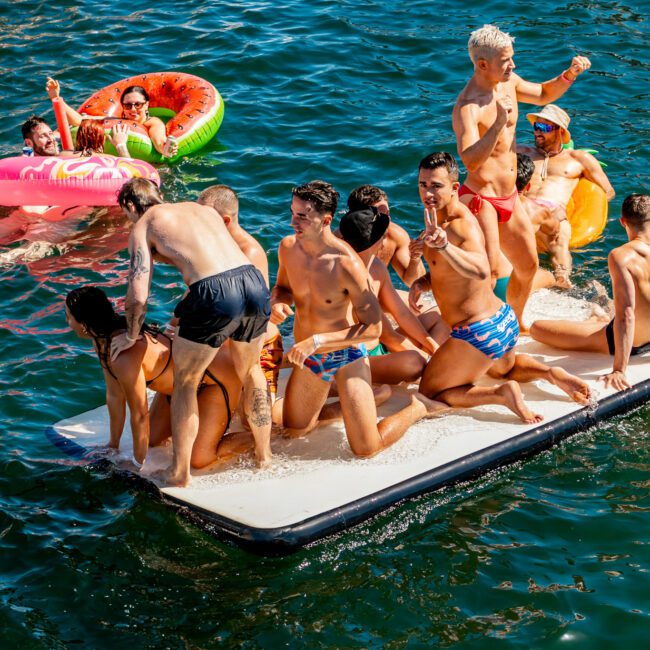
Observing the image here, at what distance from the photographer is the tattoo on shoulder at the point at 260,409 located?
619 centimetres

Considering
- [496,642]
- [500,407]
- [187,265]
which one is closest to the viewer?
[496,642]

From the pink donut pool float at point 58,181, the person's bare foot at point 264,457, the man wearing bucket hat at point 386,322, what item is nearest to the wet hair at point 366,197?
the man wearing bucket hat at point 386,322

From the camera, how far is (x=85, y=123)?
10.7 m

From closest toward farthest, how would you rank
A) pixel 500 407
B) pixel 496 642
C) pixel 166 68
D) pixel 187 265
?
pixel 496 642
pixel 187 265
pixel 500 407
pixel 166 68

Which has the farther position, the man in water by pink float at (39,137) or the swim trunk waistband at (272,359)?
the man in water by pink float at (39,137)

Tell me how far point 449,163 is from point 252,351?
1.70m

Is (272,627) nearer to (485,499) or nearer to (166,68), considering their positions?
(485,499)

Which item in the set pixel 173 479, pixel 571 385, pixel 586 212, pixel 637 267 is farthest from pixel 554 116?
pixel 173 479

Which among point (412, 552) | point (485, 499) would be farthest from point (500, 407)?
point (412, 552)

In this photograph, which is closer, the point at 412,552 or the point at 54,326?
the point at 412,552

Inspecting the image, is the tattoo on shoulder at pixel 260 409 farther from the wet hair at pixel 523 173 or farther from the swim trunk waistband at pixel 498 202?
the wet hair at pixel 523 173

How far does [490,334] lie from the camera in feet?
21.7

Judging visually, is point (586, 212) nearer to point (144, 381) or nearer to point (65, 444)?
point (144, 381)

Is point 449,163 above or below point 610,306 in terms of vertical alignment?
above
